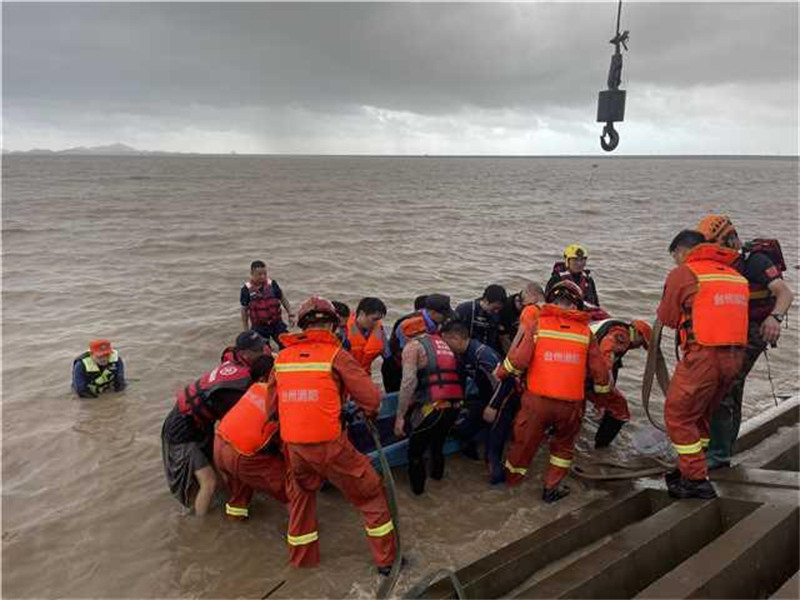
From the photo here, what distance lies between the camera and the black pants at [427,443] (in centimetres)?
468

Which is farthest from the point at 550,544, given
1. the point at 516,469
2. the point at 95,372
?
the point at 95,372

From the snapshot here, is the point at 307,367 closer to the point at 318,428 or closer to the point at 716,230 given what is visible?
the point at 318,428

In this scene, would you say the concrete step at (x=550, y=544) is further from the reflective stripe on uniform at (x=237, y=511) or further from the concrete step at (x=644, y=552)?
the reflective stripe on uniform at (x=237, y=511)

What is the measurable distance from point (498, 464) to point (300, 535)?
6.50ft

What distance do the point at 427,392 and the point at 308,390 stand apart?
1.26 m

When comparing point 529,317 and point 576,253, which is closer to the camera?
point 529,317

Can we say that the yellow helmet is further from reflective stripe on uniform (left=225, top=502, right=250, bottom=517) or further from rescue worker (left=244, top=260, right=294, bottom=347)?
reflective stripe on uniform (left=225, top=502, right=250, bottom=517)

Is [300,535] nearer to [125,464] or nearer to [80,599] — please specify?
[80,599]

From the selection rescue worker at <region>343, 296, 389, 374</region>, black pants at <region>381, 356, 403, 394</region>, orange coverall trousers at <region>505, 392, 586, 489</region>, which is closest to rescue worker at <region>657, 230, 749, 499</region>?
orange coverall trousers at <region>505, 392, 586, 489</region>

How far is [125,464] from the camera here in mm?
5809

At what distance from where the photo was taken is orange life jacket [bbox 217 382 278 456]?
4.04 m

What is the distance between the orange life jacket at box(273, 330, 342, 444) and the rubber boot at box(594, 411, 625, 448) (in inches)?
125

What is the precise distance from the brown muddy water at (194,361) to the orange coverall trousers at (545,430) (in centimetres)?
29

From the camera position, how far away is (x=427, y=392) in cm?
462
